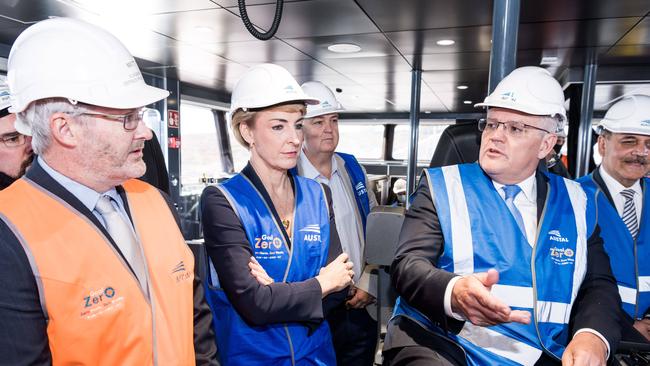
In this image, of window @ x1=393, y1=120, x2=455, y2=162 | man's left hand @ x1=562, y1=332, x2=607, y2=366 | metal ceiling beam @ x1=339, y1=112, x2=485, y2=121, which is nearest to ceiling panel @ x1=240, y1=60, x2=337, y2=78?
man's left hand @ x1=562, y1=332, x2=607, y2=366

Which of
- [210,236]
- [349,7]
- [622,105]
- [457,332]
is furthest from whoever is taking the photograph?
[349,7]

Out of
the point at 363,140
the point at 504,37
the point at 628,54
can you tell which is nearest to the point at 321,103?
the point at 504,37

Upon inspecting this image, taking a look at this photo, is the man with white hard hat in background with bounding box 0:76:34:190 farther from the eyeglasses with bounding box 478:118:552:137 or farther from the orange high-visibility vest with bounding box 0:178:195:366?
the eyeglasses with bounding box 478:118:552:137

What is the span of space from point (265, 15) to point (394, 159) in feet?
30.2

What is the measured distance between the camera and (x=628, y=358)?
1.37m

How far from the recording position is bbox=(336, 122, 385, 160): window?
40.2ft

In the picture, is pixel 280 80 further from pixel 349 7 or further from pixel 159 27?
pixel 159 27

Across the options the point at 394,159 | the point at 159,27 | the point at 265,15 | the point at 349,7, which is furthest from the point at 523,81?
the point at 394,159

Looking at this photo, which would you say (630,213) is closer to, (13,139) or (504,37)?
(504,37)

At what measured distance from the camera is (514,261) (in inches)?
53.2

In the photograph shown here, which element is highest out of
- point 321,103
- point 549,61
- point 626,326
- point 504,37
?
point 549,61

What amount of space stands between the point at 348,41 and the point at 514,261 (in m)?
3.57

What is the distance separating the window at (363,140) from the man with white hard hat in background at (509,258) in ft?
35.2

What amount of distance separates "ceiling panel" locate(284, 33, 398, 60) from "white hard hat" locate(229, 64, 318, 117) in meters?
2.85
